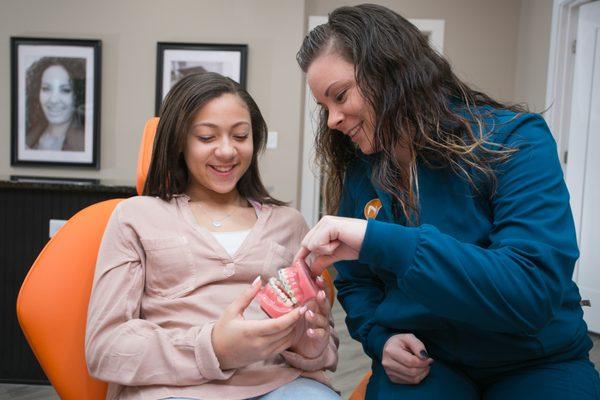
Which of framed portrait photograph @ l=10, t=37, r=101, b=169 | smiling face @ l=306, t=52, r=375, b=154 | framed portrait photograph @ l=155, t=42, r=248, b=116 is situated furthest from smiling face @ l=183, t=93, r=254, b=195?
framed portrait photograph @ l=10, t=37, r=101, b=169

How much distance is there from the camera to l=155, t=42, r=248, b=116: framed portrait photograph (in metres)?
4.63

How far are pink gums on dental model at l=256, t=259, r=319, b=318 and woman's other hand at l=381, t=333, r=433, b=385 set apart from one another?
212 mm

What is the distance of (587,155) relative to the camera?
12.3 feet

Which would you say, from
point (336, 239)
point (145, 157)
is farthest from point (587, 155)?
point (336, 239)

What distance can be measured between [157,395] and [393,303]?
48 centimetres

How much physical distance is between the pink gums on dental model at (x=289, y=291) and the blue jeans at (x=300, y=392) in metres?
0.20

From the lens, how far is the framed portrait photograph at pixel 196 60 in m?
4.63

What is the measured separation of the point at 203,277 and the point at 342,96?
46 centimetres

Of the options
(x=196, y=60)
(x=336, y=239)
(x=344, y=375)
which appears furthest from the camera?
(x=196, y=60)

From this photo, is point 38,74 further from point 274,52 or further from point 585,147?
point 585,147

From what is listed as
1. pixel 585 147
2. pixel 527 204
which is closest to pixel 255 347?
pixel 527 204

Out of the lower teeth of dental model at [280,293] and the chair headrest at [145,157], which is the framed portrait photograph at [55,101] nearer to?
the chair headrest at [145,157]

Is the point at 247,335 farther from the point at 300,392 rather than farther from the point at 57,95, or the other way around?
the point at 57,95

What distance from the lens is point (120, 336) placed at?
1132 mm
